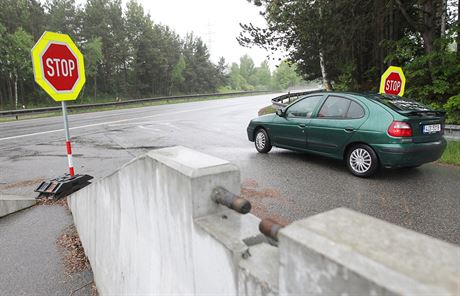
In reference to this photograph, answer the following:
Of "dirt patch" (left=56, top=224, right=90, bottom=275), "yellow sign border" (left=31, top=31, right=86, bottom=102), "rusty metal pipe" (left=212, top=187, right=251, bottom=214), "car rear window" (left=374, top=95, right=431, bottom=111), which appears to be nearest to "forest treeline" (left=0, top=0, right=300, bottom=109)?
"yellow sign border" (left=31, top=31, right=86, bottom=102)

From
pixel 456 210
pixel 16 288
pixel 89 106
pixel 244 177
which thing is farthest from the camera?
pixel 89 106

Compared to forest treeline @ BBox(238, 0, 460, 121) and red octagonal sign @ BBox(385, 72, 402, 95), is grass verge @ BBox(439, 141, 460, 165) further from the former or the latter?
forest treeline @ BBox(238, 0, 460, 121)

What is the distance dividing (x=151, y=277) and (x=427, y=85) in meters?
11.8

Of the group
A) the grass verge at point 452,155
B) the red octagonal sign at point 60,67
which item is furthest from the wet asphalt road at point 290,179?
the red octagonal sign at point 60,67

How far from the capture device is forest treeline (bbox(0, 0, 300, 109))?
37969 mm

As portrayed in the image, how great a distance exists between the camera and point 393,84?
7297 millimetres

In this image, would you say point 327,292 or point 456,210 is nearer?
point 327,292

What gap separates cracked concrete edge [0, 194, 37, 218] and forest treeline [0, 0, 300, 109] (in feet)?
124

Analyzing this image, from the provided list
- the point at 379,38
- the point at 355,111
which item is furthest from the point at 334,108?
the point at 379,38

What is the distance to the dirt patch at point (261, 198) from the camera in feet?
14.0

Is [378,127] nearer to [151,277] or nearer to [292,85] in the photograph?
[151,277]

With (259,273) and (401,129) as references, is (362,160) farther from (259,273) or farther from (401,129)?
(259,273)

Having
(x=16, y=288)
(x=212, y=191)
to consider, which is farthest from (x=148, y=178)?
(x=16, y=288)

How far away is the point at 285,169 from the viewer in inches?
255
